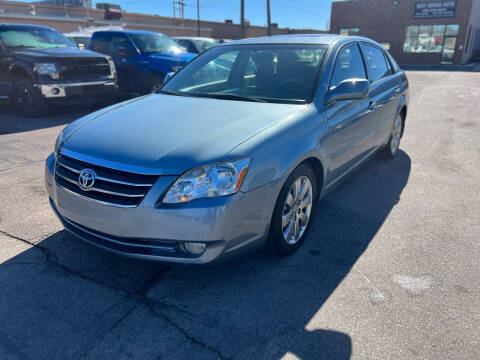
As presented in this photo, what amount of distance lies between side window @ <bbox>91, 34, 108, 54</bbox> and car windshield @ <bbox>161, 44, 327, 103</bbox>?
288 inches

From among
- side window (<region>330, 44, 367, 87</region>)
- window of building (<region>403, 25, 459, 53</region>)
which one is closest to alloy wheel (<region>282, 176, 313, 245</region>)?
side window (<region>330, 44, 367, 87</region>)

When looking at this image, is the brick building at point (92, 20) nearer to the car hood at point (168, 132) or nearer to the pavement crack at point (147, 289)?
the car hood at point (168, 132)

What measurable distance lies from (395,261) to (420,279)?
26 centimetres

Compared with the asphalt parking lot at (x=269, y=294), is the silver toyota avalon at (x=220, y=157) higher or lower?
higher

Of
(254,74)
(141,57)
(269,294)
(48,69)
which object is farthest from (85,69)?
(269,294)

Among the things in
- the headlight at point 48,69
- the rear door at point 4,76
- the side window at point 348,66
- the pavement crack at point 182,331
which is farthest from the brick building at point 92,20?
the pavement crack at point 182,331

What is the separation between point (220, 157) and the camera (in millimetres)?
2393

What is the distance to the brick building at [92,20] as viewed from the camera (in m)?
31.4

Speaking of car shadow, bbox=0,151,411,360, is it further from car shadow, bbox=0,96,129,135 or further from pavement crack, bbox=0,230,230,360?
car shadow, bbox=0,96,129,135

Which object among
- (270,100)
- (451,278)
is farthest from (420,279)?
(270,100)

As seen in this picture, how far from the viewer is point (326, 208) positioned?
3965 millimetres

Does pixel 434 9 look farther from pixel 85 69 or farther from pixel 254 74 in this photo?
pixel 254 74

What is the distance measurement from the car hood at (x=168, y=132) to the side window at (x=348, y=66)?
75cm

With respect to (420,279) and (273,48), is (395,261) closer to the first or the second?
(420,279)
